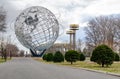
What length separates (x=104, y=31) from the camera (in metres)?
83.5

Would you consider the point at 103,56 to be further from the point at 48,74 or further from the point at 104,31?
the point at 104,31

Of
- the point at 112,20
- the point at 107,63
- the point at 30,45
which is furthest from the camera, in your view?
the point at 30,45

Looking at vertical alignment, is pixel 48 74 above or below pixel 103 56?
below

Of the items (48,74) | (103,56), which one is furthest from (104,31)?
(48,74)

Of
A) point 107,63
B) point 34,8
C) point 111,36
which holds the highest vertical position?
point 34,8

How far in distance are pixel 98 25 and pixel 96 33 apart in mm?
2144

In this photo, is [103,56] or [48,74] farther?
[103,56]

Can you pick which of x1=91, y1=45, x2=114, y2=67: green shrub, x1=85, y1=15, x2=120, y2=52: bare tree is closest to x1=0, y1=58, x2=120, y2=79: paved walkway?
x1=91, y1=45, x2=114, y2=67: green shrub

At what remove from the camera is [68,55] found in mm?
52031

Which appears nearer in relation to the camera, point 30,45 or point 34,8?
point 34,8

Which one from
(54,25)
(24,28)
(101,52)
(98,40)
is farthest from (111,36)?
(101,52)

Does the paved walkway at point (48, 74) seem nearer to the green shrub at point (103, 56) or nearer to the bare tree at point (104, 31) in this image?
the green shrub at point (103, 56)

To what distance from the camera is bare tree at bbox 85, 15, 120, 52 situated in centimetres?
8275

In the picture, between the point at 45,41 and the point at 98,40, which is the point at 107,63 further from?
the point at 45,41
